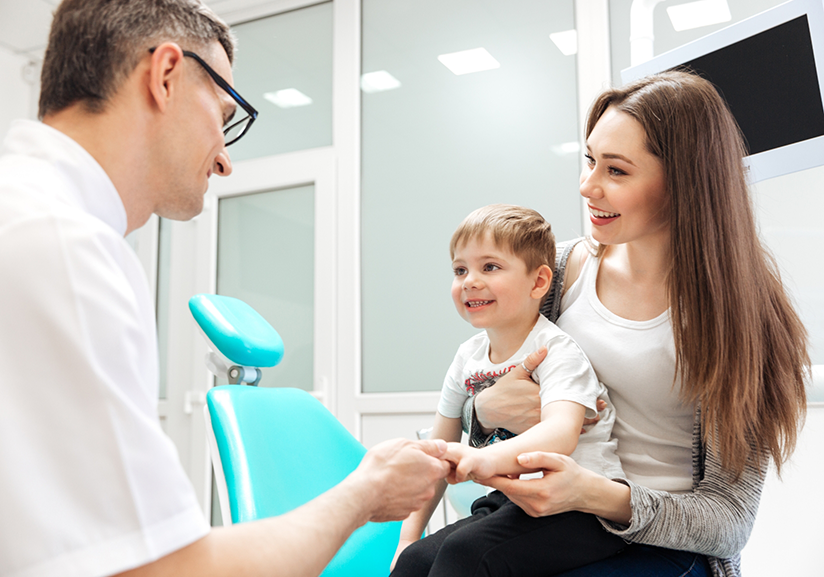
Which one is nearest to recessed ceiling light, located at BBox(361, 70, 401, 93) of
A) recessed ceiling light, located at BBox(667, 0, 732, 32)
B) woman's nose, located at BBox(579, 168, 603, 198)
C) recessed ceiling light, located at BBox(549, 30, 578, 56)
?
recessed ceiling light, located at BBox(549, 30, 578, 56)

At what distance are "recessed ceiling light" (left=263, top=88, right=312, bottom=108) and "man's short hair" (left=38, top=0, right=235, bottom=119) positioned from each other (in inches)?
116

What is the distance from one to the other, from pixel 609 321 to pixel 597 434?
22 centimetres

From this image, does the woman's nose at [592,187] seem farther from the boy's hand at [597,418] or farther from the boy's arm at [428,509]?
the boy's arm at [428,509]

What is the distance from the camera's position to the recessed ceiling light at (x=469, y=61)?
3.42 m

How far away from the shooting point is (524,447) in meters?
1.05

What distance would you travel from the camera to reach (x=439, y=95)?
11.5 ft

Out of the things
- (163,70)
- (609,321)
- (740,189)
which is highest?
(163,70)

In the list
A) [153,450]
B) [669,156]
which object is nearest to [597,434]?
[669,156]

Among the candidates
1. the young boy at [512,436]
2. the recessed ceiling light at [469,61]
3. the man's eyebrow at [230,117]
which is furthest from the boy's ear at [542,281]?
the recessed ceiling light at [469,61]

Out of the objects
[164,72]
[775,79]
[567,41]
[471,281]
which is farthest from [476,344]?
→ [567,41]

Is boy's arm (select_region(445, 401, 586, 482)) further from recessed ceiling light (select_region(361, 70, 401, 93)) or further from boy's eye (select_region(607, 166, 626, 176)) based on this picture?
recessed ceiling light (select_region(361, 70, 401, 93))

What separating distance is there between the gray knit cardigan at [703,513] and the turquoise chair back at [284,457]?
0.60m

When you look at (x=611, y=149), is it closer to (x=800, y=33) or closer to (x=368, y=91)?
(x=800, y=33)

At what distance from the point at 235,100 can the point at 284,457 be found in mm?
733
